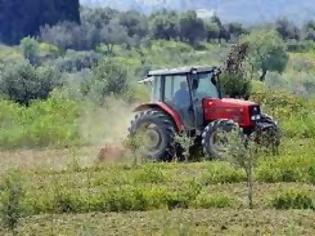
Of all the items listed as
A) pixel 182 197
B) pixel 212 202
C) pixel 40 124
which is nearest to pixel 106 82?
pixel 40 124

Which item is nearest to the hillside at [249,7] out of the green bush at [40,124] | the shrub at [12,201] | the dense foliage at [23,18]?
the dense foliage at [23,18]

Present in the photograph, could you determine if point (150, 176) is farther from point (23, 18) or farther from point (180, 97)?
point (23, 18)

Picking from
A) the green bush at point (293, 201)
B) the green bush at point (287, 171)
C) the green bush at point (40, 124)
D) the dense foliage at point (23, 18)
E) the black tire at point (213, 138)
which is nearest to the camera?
the green bush at point (293, 201)

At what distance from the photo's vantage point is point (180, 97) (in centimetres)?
1719

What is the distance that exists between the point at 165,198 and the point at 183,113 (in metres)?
5.18

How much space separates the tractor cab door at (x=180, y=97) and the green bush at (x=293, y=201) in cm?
529

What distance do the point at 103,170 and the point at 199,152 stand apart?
231 cm

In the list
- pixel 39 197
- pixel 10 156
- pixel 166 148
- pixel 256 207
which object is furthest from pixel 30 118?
pixel 256 207

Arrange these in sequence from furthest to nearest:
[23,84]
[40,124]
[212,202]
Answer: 1. [23,84]
2. [40,124]
3. [212,202]

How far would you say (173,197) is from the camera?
39.7 ft

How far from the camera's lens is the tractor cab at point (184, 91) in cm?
1708

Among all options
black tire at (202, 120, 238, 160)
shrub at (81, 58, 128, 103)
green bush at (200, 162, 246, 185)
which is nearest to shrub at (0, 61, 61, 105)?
shrub at (81, 58, 128, 103)

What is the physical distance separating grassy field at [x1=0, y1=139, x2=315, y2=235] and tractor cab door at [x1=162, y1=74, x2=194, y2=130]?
59.3 inches

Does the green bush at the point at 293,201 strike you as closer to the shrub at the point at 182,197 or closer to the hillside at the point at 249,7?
the shrub at the point at 182,197
